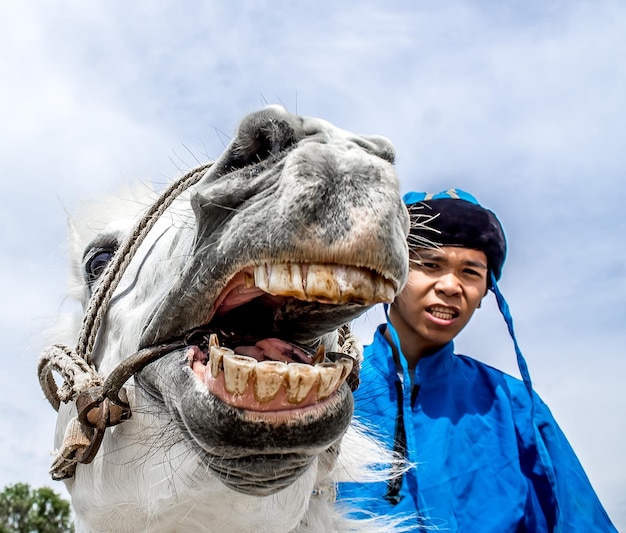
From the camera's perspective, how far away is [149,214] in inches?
72.7

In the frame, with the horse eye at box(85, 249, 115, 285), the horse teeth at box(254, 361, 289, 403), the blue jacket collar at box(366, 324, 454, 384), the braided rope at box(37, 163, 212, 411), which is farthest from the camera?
the blue jacket collar at box(366, 324, 454, 384)

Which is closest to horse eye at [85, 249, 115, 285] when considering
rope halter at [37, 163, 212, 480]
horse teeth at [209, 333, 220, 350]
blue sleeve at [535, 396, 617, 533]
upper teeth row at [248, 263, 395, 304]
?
rope halter at [37, 163, 212, 480]

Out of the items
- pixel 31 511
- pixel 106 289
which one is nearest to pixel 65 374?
pixel 106 289

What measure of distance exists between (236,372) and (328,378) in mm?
176

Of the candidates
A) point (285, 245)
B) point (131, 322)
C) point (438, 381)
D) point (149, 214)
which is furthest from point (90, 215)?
point (438, 381)

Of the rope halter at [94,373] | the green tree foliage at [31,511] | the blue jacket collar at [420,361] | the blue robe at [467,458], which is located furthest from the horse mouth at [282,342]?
the green tree foliage at [31,511]

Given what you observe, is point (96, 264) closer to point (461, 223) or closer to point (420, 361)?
point (420, 361)

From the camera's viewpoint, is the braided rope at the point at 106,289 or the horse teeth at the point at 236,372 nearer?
the horse teeth at the point at 236,372

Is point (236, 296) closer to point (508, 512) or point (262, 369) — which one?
point (262, 369)

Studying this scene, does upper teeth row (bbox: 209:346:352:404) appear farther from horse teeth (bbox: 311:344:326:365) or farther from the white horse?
horse teeth (bbox: 311:344:326:365)

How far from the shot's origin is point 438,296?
3123mm

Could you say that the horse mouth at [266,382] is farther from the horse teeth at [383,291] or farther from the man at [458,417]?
the man at [458,417]

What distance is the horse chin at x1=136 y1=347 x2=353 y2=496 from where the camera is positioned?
113 cm

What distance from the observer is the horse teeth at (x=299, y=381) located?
1.10 meters
